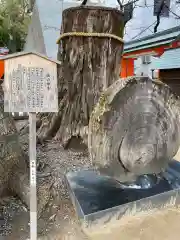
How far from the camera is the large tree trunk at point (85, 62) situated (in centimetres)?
352

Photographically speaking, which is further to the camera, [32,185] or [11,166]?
[11,166]

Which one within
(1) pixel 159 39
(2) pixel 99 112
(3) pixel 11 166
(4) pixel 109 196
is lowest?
(4) pixel 109 196

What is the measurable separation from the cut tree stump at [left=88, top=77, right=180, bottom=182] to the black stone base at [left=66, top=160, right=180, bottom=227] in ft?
0.61

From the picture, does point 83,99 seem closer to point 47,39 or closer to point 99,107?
point 99,107

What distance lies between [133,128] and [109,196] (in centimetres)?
68

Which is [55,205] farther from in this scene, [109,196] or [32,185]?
[32,185]

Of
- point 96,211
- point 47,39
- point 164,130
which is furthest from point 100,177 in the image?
point 47,39

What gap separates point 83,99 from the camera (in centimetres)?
364

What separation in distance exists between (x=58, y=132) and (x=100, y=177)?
104 cm

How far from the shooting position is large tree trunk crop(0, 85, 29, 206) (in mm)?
2961

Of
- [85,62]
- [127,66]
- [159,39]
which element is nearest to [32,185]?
[85,62]

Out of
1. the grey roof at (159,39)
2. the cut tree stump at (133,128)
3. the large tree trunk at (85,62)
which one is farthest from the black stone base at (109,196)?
the grey roof at (159,39)

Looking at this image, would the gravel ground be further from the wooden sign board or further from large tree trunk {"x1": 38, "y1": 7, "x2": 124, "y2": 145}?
the wooden sign board

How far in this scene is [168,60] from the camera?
28.0 feet
